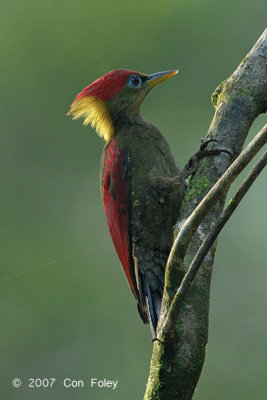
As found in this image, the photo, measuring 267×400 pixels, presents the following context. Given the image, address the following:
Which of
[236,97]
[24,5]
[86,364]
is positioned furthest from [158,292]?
[24,5]

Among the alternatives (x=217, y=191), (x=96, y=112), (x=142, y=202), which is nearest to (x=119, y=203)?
(x=142, y=202)

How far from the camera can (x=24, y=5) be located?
618cm

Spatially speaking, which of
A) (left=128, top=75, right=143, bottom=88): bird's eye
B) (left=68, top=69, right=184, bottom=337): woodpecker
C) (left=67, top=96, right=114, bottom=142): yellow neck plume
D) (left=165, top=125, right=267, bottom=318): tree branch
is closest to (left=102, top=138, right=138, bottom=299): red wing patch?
(left=68, top=69, right=184, bottom=337): woodpecker

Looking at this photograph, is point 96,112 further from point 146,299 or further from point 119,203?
point 146,299

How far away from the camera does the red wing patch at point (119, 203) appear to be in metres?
3.57

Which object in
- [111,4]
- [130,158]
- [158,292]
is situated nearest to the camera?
[158,292]

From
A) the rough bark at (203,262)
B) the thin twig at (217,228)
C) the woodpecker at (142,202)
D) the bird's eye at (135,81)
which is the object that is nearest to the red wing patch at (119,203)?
the woodpecker at (142,202)

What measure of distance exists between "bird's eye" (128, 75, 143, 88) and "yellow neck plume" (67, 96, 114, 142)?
236 mm

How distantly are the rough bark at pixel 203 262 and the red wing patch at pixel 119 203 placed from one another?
854 millimetres

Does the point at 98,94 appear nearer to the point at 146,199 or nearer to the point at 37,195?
the point at 146,199

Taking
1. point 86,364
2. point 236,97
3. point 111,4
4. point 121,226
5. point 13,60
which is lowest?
point 86,364

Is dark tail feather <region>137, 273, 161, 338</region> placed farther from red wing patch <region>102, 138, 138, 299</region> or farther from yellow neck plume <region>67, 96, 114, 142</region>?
yellow neck plume <region>67, 96, 114, 142</region>

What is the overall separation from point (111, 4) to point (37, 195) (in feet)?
6.99

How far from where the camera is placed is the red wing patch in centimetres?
357
